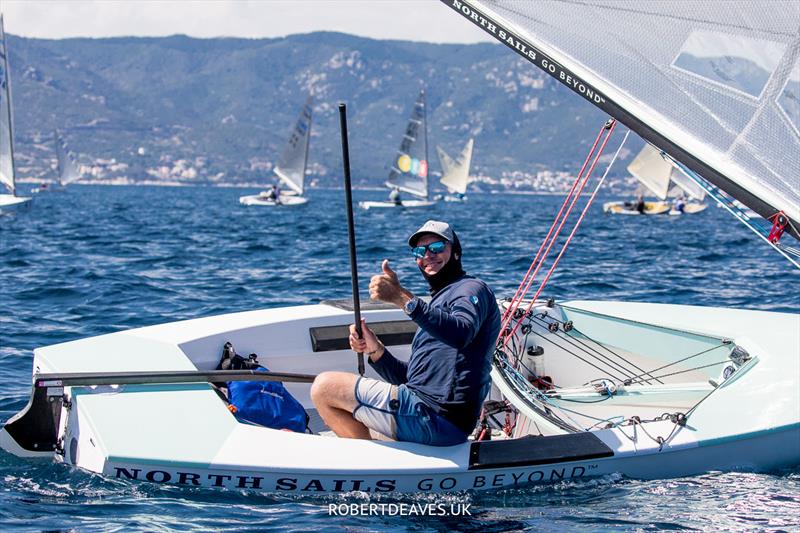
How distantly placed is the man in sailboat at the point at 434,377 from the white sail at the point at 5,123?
32428 millimetres

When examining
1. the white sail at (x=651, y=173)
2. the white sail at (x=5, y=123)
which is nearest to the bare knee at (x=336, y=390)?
the white sail at (x=5, y=123)

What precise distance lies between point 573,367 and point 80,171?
82.1 m

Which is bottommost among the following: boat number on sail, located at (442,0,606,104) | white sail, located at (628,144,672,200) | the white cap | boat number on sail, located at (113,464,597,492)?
boat number on sail, located at (113,464,597,492)

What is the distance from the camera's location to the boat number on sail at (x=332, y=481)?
15.0ft

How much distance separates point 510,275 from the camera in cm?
1516

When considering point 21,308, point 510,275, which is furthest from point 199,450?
point 510,275

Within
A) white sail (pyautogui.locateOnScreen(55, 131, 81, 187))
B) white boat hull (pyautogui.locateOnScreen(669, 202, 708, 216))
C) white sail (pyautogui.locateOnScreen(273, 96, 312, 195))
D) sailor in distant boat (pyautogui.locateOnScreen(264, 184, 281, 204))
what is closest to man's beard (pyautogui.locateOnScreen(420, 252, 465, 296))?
white boat hull (pyautogui.locateOnScreen(669, 202, 708, 216))

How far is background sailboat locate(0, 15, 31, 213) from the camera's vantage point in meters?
34.2

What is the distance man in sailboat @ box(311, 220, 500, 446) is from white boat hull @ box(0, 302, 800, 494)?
130mm

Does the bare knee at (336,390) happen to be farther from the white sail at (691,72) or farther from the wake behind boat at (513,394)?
the white sail at (691,72)

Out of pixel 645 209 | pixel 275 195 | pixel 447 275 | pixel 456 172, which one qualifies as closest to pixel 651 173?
pixel 645 209

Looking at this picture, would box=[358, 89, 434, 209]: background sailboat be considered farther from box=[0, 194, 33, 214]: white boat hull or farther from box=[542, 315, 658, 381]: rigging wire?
box=[542, 315, 658, 381]: rigging wire

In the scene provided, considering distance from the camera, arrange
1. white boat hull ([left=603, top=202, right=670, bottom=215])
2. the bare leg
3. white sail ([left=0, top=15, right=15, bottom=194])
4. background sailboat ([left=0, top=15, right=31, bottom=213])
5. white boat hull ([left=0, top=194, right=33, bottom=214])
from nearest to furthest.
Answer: the bare leg
white boat hull ([left=0, top=194, right=33, bottom=214])
background sailboat ([left=0, top=15, right=31, bottom=213])
white sail ([left=0, top=15, right=15, bottom=194])
white boat hull ([left=603, top=202, right=670, bottom=215])

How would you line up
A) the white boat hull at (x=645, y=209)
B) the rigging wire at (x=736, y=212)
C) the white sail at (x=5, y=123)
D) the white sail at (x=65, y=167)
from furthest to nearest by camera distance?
the white sail at (x=65, y=167), the white boat hull at (x=645, y=209), the white sail at (x=5, y=123), the rigging wire at (x=736, y=212)
